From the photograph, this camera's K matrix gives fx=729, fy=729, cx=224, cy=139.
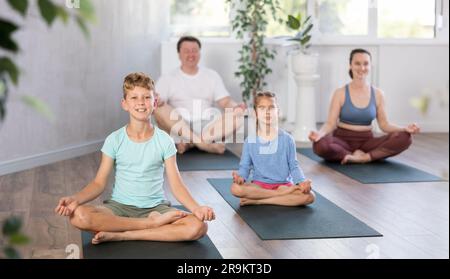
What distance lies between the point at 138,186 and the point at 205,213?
337mm

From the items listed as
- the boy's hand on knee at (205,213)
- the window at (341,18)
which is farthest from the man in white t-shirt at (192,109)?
the boy's hand on knee at (205,213)

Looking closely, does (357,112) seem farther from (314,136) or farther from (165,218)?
(165,218)

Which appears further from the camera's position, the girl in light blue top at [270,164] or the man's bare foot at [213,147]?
the man's bare foot at [213,147]

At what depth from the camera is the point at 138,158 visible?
294 cm

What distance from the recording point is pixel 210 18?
689 cm

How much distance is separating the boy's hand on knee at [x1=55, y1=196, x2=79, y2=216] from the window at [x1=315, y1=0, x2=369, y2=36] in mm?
4784

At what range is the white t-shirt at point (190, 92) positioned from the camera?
561 cm

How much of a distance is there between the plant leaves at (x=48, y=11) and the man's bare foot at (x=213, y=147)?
4746mm

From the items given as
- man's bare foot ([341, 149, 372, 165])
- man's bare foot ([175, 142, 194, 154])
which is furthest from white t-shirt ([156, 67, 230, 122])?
man's bare foot ([341, 149, 372, 165])

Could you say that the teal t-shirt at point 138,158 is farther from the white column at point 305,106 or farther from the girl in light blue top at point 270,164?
the white column at point 305,106

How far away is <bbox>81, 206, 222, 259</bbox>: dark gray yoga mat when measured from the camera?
276 cm

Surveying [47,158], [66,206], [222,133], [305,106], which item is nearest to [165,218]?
[66,206]

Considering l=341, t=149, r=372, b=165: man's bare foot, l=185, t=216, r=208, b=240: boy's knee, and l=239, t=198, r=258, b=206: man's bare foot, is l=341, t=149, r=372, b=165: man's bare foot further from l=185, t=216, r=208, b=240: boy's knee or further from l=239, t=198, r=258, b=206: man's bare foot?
l=185, t=216, r=208, b=240: boy's knee
